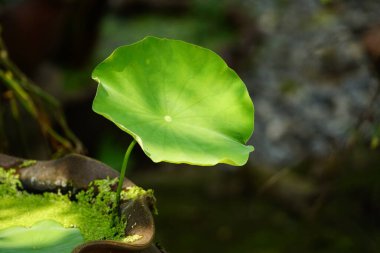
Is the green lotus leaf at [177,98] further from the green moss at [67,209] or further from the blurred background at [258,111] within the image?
the blurred background at [258,111]

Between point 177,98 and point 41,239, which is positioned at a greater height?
point 177,98

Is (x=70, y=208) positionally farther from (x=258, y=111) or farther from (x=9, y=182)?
(x=258, y=111)

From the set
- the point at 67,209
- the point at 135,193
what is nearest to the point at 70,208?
the point at 67,209

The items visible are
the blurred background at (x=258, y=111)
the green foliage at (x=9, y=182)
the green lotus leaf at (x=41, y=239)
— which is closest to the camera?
the green lotus leaf at (x=41, y=239)

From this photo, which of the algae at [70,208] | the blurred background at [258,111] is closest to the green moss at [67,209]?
the algae at [70,208]

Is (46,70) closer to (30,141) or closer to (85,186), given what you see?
(30,141)
